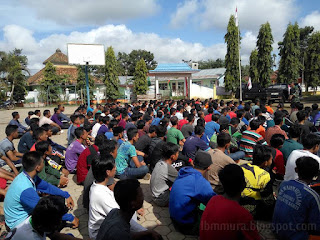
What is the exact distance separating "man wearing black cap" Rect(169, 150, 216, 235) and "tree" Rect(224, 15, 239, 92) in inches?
1070

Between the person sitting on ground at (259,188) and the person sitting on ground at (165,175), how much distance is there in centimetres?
109

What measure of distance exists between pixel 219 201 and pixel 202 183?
77cm

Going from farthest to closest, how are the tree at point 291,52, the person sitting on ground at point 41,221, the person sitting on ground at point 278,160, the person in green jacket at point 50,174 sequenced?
the tree at point 291,52, the person in green jacket at point 50,174, the person sitting on ground at point 278,160, the person sitting on ground at point 41,221

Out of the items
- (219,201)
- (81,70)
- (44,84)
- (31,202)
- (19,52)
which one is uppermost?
(19,52)

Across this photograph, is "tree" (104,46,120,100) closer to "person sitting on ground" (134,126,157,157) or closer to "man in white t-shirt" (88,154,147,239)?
"person sitting on ground" (134,126,157,157)

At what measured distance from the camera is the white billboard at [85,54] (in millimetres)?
15758

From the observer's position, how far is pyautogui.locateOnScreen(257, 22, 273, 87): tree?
2501cm

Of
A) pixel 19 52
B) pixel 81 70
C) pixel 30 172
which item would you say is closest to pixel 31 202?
pixel 30 172

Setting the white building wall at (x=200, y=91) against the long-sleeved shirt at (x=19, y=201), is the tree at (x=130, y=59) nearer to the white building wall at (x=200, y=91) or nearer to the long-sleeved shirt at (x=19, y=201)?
the white building wall at (x=200, y=91)

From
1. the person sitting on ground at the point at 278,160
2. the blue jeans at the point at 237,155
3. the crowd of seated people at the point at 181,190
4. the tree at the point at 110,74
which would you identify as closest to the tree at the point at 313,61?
the tree at the point at 110,74

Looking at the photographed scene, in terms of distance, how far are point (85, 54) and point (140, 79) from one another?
49.6 feet

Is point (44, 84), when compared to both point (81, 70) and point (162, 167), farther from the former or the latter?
point (162, 167)

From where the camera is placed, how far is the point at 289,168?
3.22 meters

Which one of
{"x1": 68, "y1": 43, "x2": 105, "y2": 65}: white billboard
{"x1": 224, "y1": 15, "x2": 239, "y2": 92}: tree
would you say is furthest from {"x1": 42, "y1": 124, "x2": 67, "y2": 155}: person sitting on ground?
{"x1": 224, "y1": 15, "x2": 239, "y2": 92}: tree
